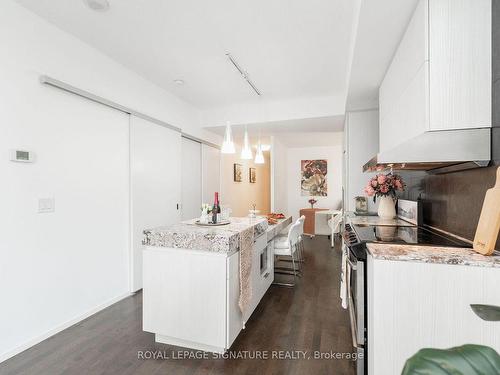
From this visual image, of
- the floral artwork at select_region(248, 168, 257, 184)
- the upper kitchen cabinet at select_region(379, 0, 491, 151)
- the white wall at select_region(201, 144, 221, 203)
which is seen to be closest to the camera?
the upper kitchen cabinet at select_region(379, 0, 491, 151)

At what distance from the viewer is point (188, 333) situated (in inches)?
75.0

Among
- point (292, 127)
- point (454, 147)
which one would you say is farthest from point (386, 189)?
point (292, 127)

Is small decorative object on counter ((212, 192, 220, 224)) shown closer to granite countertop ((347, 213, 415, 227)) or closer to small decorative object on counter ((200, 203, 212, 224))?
small decorative object on counter ((200, 203, 212, 224))

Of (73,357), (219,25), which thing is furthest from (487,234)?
(73,357)

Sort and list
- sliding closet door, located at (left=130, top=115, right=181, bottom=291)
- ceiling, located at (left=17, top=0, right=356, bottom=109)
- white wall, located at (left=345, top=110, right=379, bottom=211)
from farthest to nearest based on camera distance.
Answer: white wall, located at (left=345, top=110, right=379, bottom=211), sliding closet door, located at (left=130, top=115, right=181, bottom=291), ceiling, located at (left=17, top=0, right=356, bottom=109)

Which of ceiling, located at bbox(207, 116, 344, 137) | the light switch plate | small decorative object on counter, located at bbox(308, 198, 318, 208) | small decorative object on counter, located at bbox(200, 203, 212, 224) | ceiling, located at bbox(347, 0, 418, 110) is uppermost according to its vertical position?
ceiling, located at bbox(347, 0, 418, 110)

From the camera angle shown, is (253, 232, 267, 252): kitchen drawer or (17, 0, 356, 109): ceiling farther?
(253, 232, 267, 252): kitchen drawer

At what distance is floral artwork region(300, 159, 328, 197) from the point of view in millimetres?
7379

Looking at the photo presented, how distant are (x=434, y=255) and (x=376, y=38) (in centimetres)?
157

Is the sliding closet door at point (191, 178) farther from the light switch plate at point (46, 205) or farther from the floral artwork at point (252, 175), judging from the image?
the floral artwork at point (252, 175)

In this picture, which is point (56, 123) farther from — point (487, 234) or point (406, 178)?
point (406, 178)

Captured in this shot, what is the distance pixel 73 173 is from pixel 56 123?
45cm

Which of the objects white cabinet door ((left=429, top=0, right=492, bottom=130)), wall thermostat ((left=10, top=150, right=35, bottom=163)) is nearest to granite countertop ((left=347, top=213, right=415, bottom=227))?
white cabinet door ((left=429, top=0, right=492, bottom=130))

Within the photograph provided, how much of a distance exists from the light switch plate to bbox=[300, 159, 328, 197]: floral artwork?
20.5ft
